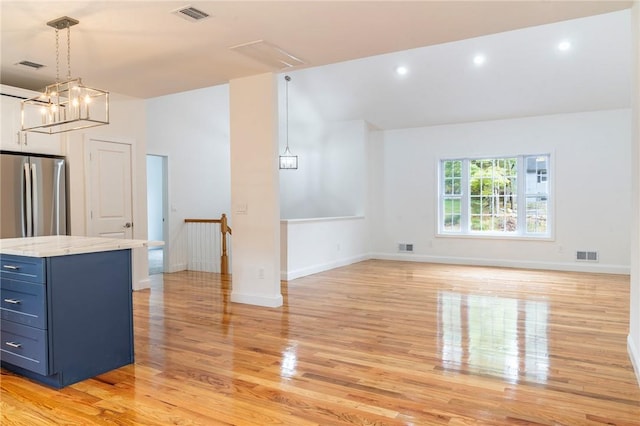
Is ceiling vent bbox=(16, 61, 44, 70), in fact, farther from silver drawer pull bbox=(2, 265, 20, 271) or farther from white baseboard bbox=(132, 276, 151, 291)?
white baseboard bbox=(132, 276, 151, 291)

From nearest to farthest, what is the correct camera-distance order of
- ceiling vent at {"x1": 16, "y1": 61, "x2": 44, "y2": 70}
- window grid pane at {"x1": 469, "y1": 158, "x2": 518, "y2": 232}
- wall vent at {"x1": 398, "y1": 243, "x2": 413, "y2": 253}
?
ceiling vent at {"x1": 16, "y1": 61, "x2": 44, "y2": 70}, window grid pane at {"x1": 469, "y1": 158, "x2": 518, "y2": 232}, wall vent at {"x1": 398, "y1": 243, "x2": 413, "y2": 253}

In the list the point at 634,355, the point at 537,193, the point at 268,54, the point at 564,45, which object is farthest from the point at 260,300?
the point at 537,193

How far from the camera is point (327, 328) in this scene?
4.28m

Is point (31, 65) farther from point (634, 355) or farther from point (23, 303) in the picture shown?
point (634, 355)

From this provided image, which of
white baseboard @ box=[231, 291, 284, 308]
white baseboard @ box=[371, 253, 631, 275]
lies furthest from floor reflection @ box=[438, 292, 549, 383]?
white baseboard @ box=[371, 253, 631, 275]

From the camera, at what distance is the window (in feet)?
27.2

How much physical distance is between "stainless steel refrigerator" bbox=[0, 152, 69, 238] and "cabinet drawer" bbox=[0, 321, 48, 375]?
193 cm

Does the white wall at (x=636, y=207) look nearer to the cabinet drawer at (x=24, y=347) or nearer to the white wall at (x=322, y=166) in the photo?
the cabinet drawer at (x=24, y=347)

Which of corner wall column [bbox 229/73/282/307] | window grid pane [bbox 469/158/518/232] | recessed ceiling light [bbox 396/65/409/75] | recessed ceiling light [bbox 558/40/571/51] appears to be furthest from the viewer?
window grid pane [bbox 469/158/518/232]

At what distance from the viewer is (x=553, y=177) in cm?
804

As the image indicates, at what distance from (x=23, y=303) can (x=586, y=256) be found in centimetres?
826

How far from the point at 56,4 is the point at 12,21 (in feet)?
1.94

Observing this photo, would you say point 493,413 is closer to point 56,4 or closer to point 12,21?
point 56,4

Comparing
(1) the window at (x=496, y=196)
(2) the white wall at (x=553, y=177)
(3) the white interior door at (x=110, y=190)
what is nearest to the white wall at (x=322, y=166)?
(2) the white wall at (x=553, y=177)
